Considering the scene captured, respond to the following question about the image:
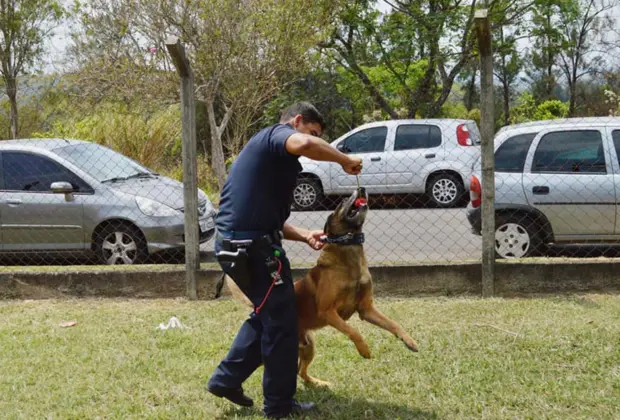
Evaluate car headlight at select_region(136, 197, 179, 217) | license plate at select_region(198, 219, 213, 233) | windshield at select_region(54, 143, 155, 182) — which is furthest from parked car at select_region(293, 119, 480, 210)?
car headlight at select_region(136, 197, 179, 217)

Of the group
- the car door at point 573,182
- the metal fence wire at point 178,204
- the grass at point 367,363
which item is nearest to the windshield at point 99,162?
the metal fence wire at point 178,204

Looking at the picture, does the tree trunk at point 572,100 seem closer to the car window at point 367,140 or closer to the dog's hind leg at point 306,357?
the car window at point 367,140

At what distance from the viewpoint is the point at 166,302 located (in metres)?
6.52

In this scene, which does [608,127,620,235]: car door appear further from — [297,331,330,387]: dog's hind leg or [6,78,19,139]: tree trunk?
[6,78,19,139]: tree trunk

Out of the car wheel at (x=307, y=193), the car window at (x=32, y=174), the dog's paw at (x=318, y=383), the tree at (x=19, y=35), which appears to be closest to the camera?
the dog's paw at (x=318, y=383)

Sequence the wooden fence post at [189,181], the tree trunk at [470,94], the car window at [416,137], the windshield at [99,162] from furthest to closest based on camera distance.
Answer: the tree trunk at [470,94]
the car window at [416,137]
the windshield at [99,162]
the wooden fence post at [189,181]

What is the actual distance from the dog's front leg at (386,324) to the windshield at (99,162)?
519 centimetres

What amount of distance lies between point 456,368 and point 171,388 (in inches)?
71.7

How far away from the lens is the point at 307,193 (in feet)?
42.5

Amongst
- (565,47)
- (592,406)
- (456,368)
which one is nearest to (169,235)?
(456,368)

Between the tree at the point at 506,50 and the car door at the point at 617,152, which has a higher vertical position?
the tree at the point at 506,50

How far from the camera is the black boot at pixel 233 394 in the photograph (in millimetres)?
3791

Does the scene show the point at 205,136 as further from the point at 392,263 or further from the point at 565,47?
the point at 392,263

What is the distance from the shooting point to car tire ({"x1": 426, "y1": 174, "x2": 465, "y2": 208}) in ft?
40.6
